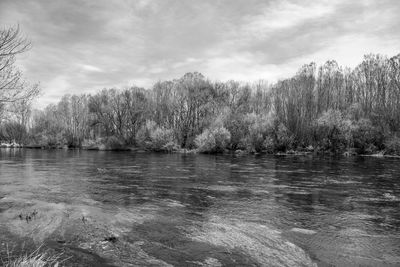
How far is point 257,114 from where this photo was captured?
73.3 metres

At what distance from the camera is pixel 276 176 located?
1035 inches

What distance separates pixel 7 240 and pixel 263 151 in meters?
56.0

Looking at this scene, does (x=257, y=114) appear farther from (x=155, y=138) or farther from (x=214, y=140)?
(x=155, y=138)

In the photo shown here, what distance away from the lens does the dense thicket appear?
5856 cm

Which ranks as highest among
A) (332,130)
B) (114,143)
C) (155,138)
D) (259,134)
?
(332,130)

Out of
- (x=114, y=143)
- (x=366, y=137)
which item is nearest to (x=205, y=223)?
(x=366, y=137)

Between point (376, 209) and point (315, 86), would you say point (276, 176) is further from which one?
point (315, 86)

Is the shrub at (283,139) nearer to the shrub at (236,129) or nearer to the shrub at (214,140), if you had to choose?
the shrub at (236,129)

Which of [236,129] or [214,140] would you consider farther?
[236,129]

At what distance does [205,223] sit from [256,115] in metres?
58.1

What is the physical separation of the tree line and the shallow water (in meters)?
38.2

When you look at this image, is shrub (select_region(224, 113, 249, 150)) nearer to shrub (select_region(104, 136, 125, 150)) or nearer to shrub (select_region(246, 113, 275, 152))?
shrub (select_region(246, 113, 275, 152))

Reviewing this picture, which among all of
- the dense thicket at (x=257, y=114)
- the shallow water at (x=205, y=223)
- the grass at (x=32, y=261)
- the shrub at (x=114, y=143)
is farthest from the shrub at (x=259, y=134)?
the grass at (x=32, y=261)

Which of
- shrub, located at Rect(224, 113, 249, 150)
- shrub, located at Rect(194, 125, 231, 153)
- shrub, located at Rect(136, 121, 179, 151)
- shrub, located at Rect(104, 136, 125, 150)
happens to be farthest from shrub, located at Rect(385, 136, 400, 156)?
shrub, located at Rect(104, 136, 125, 150)
